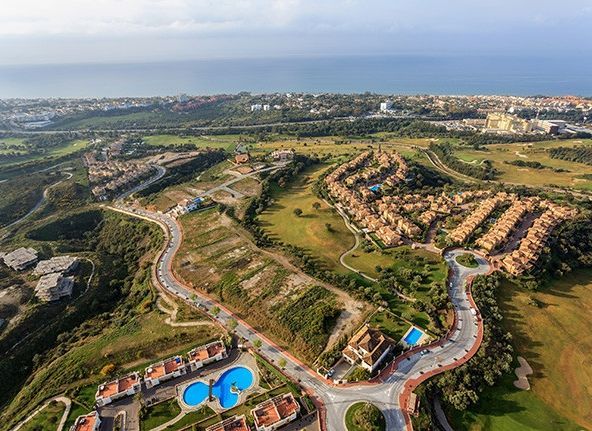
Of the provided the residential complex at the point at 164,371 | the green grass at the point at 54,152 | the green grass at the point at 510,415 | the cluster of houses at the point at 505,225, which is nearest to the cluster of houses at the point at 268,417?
the residential complex at the point at 164,371

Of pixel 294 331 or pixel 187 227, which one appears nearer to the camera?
pixel 294 331

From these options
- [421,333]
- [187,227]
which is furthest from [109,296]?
[421,333]

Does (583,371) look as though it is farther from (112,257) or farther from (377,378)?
(112,257)

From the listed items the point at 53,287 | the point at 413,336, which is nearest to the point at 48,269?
the point at 53,287

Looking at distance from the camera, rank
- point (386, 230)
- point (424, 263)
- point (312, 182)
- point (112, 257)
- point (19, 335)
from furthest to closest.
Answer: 1. point (312, 182)
2. point (112, 257)
3. point (386, 230)
4. point (424, 263)
5. point (19, 335)

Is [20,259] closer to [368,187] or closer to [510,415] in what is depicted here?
[368,187]

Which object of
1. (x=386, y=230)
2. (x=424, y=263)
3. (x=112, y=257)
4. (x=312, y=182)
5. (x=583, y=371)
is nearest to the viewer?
(x=583, y=371)

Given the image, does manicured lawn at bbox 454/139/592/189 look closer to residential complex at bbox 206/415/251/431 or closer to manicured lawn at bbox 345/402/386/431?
manicured lawn at bbox 345/402/386/431

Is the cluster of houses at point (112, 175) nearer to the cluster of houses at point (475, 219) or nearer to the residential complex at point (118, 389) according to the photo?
the residential complex at point (118, 389)
